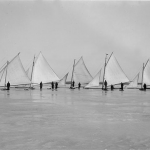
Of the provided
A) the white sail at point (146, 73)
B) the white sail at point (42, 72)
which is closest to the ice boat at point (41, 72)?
the white sail at point (42, 72)

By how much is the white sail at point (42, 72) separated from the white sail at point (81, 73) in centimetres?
986

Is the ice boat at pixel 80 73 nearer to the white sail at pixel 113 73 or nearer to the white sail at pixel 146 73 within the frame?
the white sail at pixel 113 73

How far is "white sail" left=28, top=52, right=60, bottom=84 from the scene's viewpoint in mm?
66438

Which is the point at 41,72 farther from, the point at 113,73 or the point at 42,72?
the point at 113,73

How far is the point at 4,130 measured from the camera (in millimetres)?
8641

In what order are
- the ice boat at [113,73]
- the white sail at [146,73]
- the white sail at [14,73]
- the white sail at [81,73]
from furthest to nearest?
the white sail at [81,73], the white sail at [146,73], the ice boat at [113,73], the white sail at [14,73]

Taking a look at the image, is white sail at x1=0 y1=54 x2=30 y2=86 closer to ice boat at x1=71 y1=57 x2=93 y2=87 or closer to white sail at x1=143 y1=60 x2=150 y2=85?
ice boat at x1=71 y1=57 x2=93 y2=87

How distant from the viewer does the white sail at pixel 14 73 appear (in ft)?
191

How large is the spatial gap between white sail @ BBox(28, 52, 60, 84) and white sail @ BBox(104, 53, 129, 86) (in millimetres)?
13929

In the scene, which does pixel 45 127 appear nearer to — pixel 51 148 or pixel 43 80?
pixel 51 148

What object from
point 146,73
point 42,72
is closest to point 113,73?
point 146,73

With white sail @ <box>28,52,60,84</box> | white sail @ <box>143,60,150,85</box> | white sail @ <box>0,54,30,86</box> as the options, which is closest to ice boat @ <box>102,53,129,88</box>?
white sail @ <box>143,60,150,85</box>

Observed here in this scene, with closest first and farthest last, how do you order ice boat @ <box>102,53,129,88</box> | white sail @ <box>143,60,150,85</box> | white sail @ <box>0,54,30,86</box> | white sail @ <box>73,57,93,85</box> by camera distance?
1. white sail @ <box>0,54,30,86</box>
2. ice boat @ <box>102,53,129,88</box>
3. white sail @ <box>143,60,150,85</box>
4. white sail @ <box>73,57,93,85</box>

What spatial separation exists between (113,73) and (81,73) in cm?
1569
